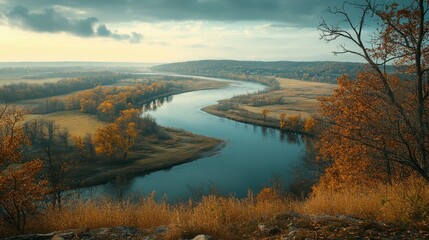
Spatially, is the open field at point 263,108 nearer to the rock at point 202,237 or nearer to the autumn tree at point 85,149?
the autumn tree at point 85,149

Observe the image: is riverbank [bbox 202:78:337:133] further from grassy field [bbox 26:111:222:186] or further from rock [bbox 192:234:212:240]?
rock [bbox 192:234:212:240]

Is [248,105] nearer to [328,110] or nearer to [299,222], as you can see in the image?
[328,110]

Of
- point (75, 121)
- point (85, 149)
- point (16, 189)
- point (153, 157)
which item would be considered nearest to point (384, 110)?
point (16, 189)

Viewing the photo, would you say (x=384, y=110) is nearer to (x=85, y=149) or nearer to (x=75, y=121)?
(x=85, y=149)

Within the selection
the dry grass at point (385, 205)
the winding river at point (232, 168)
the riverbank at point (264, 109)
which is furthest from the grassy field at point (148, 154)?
the dry grass at point (385, 205)

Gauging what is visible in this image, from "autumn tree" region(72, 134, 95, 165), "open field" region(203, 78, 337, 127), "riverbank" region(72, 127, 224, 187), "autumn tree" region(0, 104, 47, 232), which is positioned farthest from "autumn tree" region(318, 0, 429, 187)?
"open field" region(203, 78, 337, 127)

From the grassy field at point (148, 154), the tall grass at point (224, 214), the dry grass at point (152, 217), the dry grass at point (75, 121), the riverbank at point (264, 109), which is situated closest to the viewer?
the tall grass at point (224, 214)
